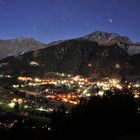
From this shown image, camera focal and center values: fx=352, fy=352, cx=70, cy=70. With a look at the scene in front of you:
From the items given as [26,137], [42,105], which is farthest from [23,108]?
[26,137]

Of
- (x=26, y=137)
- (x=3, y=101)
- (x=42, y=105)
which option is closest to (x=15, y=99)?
(x=3, y=101)

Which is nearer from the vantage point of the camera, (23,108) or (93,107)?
(93,107)

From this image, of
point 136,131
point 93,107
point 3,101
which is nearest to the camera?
point 136,131

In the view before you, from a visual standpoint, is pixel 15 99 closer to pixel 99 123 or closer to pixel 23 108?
pixel 23 108

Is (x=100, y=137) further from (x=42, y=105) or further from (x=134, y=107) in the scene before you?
(x=42, y=105)

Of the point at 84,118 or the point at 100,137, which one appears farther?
the point at 84,118

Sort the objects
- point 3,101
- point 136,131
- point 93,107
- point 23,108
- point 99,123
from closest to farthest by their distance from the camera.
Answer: point 136,131, point 99,123, point 93,107, point 23,108, point 3,101

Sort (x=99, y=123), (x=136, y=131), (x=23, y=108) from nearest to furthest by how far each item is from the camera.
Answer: (x=136, y=131), (x=99, y=123), (x=23, y=108)

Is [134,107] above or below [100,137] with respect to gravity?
above

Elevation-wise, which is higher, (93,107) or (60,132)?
(93,107)
